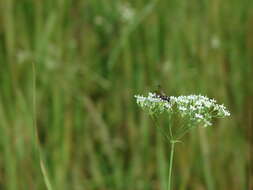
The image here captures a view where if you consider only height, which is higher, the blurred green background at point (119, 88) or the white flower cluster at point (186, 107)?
the blurred green background at point (119, 88)

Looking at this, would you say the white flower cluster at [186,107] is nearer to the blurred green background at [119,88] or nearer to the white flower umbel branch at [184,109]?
the white flower umbel branch at [184,109]

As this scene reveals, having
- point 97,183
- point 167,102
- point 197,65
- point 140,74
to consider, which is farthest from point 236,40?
point 167,102

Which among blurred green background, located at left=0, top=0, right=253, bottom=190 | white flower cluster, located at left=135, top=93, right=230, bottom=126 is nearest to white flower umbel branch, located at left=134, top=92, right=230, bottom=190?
white flower cluster, located at left=135, top=93, right=230, bottom=126

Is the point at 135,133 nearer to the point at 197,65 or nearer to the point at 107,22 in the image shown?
the point at 197,65

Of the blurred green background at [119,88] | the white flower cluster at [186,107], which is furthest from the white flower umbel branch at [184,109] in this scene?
the blurred green background at [119,88]

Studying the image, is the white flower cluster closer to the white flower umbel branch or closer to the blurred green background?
the white flower umbel branch

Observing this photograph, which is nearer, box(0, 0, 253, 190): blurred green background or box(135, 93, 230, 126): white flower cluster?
box(135, 93, 230, 126): white flower cluster

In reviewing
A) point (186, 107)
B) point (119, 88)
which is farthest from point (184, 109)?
point (119, 88)
